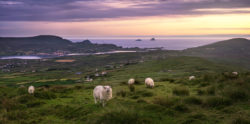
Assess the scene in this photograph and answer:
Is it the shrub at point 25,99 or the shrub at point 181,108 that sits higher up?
the shrub at point 181,108

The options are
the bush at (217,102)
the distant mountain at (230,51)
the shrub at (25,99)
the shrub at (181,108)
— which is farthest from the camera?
the distant mountain at (230,51)

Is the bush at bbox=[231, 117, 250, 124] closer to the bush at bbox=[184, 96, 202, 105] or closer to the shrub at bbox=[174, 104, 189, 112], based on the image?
the shrub at bbox=[174, 104, 189, 112]

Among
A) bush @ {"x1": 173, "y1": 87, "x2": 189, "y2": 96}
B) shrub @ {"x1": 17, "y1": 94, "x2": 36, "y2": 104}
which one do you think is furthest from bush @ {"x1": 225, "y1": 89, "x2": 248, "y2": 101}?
shrub @ {"x1": 17, "y1": 94, "x2": 36, "y2": 104}

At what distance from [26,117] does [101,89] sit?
3.67 meters

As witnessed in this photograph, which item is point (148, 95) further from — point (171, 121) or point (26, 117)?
point (26, 117)

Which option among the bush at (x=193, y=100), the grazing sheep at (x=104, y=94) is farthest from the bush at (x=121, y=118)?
the bush at (x=193, y=100)

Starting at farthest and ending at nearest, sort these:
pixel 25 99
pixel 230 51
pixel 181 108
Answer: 1. pixel 230 51
2. pixel 25 99
3. pixel 181 108

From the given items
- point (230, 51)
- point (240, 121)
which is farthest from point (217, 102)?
point (230, 51)

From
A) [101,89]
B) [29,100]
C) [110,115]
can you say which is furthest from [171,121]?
[29,100]

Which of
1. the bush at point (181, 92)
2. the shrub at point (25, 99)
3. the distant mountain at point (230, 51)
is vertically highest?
the bush at point (181, 92)

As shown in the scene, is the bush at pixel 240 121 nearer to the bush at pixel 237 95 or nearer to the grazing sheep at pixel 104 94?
the bush at pixel 237 95

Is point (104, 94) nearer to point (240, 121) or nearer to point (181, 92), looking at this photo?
point (181, 92)

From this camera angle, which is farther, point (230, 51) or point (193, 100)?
point (230, 51)

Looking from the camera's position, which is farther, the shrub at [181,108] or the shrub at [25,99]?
the shrub at [25,99]
